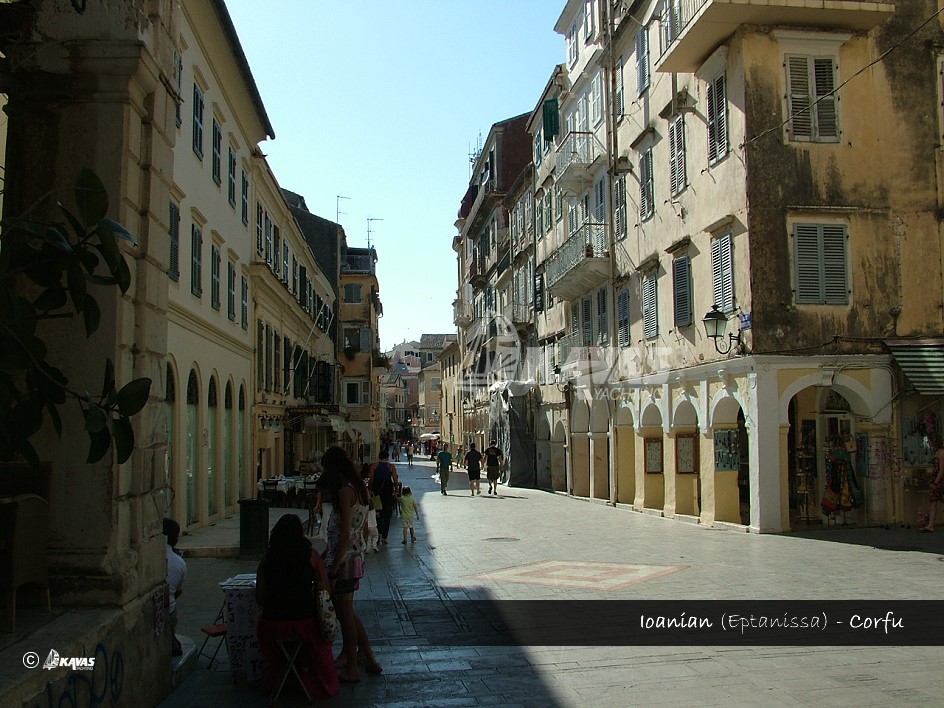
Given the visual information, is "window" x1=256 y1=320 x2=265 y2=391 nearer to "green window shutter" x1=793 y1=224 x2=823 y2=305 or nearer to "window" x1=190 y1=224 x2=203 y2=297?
"window" x1=190 y1=224 x2=203 y2=297

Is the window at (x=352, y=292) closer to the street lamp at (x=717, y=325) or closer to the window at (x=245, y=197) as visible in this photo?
the window at (x=245, y=197)

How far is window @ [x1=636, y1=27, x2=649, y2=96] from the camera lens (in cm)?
2350

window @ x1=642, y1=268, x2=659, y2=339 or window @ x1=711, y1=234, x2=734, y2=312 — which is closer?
window @ x1=711, y1=234, x2=734, y2=312

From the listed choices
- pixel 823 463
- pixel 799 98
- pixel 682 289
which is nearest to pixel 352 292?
pixel 682 289

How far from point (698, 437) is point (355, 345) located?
44.2 meters

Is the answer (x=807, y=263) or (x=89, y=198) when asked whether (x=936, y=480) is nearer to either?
(x=807, y=263)

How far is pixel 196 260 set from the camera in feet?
59.9

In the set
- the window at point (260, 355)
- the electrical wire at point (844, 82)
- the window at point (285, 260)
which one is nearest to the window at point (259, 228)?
the window at point (260, 355)

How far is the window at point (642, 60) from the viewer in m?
23.5

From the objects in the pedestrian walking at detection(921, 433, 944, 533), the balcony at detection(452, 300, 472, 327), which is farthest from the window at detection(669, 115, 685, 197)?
the balcony at detection(452, 300, 472, 327)

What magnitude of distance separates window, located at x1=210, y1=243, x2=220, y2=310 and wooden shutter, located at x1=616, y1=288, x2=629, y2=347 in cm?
1107

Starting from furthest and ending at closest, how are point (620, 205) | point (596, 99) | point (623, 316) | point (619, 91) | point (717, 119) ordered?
point (596, 99)
point (619, 91)
point (620, 205)
point (623, 316)
point (717, 119)
